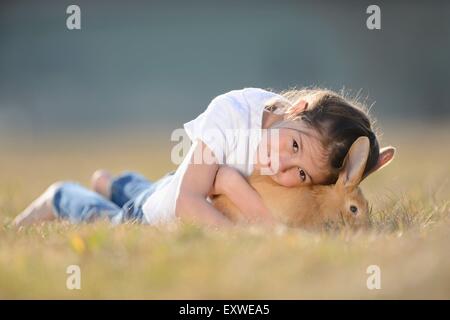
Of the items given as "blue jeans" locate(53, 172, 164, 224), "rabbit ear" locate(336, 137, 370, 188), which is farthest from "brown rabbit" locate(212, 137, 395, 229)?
"blue jeans" locate(53, 172, 164, 224)

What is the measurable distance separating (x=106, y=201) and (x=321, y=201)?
1.56 metres

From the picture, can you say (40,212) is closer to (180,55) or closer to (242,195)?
(242,195)

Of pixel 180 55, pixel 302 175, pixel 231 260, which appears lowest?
pixel 231 260

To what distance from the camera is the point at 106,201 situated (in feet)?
14.3

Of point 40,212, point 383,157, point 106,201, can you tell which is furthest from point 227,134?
point 40,212

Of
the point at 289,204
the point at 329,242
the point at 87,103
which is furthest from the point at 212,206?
the point at 87,103

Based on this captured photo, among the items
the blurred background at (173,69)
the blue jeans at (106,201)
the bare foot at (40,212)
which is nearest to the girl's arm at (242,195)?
the blue jeans at (106,201)

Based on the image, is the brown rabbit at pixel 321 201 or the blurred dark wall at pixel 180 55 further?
the blurred dark wall at pixel 180 55

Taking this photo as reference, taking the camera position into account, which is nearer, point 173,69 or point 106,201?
point 106,201

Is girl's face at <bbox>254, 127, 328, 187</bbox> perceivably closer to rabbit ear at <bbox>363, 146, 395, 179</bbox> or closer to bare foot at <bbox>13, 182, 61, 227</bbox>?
rabbit ear at <bbox>363, 146, 395, 179</bbox>

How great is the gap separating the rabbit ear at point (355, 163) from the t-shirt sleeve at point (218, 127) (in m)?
0.49

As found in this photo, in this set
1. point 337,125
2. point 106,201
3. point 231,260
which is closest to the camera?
point 231,260

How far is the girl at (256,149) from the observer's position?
3166 mm

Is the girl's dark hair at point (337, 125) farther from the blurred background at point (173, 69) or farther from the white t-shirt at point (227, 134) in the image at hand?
the blurred background at point (173, 69)
